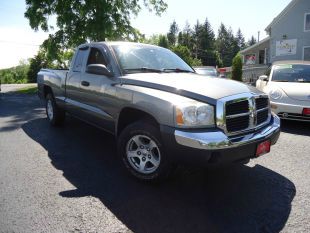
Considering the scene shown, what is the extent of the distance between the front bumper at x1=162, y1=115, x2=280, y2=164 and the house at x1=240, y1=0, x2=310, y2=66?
26261mm

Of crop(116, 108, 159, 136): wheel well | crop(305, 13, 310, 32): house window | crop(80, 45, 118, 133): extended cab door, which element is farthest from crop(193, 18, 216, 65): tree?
crop(116, 108, 159, 136): wheel well

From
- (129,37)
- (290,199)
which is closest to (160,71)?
(290,199)

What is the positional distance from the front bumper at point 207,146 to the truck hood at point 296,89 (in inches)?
159

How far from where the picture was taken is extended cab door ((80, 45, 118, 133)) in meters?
4.55

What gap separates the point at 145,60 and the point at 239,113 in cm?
188

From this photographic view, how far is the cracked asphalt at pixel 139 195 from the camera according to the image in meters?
3.06

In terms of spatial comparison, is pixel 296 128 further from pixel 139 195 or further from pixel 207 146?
pixel 139 195

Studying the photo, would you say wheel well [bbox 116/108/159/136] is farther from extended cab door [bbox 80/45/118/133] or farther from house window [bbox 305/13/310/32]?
house window [bbox 305/13/310/32]

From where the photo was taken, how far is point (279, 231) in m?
2.95

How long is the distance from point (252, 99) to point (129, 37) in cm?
2248

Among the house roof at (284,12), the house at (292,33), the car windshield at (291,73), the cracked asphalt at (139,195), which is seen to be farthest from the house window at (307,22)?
the cracked asphalt at (139,195)

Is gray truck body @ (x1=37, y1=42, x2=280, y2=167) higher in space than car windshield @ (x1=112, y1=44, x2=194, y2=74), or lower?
lower

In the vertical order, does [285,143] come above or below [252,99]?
below

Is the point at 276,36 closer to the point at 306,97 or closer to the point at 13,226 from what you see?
the point at 306,97
